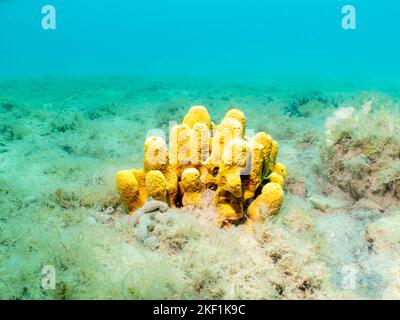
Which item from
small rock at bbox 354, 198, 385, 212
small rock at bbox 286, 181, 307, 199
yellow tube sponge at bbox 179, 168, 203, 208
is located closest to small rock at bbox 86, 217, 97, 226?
yellow tube sponge at bbox 179, 168, 203, 208

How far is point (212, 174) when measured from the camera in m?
3.73

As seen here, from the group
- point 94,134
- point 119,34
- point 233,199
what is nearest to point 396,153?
point 233,199

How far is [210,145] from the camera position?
3.91 m

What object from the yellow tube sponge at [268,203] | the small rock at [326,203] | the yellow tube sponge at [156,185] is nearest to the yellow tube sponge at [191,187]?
the yellow tube sponge at [156,185]

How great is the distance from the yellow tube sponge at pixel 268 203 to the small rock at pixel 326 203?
116cm

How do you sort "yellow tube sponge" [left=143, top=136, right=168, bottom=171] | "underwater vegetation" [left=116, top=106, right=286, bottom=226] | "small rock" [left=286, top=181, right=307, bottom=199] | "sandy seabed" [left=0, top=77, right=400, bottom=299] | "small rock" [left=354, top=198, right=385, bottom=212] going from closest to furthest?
"sandy seabed" [left=0, top=77, right=400, bottom=299]
"underwater vegetation" [left=116, top=106, right=286, bottom=226]
"yellow tube sponge" [left=143, top=136, right=168, bottom=171]
"small rock" [left=354, top=198, right=385, bottom=212]
"small rock" [left=286, top=181, right=307, bottom=199]

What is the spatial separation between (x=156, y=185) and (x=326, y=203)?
7.71 feet

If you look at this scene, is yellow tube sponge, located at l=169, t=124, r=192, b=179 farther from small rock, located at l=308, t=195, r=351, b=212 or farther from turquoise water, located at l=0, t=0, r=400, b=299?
small rock, located at l=308, t=195, r=351, b=212

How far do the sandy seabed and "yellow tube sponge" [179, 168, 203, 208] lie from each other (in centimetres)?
12

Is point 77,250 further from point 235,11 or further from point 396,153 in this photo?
point 235,11

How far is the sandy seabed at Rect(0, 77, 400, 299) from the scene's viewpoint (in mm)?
2660

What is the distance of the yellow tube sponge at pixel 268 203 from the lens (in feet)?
11.5

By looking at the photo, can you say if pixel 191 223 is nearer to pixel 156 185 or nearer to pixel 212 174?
pixel 156 185

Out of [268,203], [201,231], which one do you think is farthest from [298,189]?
[201,231]
